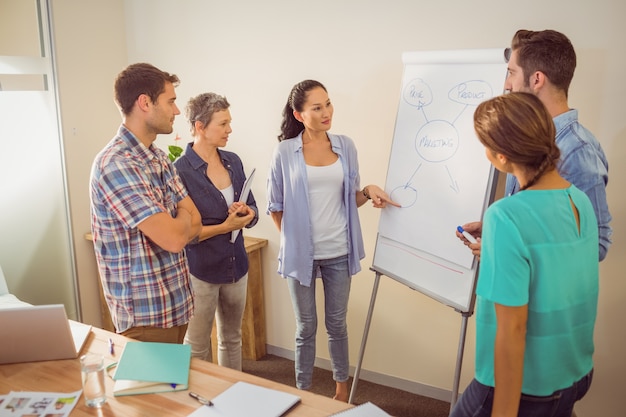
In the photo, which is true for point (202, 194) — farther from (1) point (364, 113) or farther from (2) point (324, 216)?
(1) point (364, 113)

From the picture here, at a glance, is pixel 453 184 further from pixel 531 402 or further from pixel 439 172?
pixel 531 402

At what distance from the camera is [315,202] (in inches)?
105

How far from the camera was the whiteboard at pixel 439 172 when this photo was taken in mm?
2264

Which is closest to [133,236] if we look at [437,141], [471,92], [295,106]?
[295,106]

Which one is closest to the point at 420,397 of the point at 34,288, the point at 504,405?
the point at 504,405

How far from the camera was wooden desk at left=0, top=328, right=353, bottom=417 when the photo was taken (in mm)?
1472

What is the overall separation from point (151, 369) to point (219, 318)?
3.79 feet

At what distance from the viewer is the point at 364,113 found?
3.06 meters

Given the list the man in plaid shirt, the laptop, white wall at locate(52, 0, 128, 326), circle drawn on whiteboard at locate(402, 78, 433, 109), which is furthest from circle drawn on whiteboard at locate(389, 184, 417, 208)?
white wall at locate(52, 0, 128, 326)

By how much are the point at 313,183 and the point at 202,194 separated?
0.51m

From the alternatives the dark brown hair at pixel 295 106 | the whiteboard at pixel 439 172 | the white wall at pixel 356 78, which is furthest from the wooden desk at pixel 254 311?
the whiteboard at pixel 439 172

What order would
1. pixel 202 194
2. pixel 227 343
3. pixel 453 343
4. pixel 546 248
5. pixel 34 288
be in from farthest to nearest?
1. pixel 34 288
2. pixel 453 343
3. pixel 227 343
4. pixel 202 194
5. pixel 546 248

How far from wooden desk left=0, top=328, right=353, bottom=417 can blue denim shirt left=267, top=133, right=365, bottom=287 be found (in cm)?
102

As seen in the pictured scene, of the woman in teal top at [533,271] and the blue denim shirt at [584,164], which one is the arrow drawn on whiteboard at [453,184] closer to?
the blue denim shirt at [584,164]
